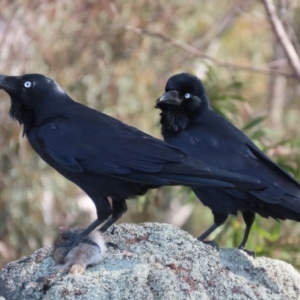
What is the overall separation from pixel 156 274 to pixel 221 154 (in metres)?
2.19

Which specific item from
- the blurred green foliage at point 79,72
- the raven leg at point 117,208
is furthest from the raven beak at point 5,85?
the blurred green foliage at point 79,72

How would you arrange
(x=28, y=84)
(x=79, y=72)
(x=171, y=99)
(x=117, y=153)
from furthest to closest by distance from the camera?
1. (x=79, y=72)
2. (x=171, y=99)
3. (x=28, y=84)
4. (x=117, y=153)

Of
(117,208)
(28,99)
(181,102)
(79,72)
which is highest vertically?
(181,102)

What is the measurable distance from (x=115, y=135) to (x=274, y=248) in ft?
12.5

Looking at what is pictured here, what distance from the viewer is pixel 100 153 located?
5.27 m

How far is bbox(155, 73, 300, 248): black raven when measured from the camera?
19.3ft

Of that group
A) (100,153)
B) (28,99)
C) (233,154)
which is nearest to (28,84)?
(28,99)

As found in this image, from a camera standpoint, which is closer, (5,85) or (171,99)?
(5,85)

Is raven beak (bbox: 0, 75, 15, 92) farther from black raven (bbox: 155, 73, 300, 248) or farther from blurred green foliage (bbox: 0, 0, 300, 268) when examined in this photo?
blurred green foliage (bbox: 0, 0, 300, 268)

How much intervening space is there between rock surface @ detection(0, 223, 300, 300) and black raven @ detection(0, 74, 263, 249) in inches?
12.4

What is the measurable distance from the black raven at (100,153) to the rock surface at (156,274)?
0.32 meters

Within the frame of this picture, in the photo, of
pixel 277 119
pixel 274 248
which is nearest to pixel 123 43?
pixel 274 248

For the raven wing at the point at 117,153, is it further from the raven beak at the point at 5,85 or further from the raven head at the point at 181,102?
the raven head at the point at 181,102

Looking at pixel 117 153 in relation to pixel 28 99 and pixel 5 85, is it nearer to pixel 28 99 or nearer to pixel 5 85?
pixel 28 99
